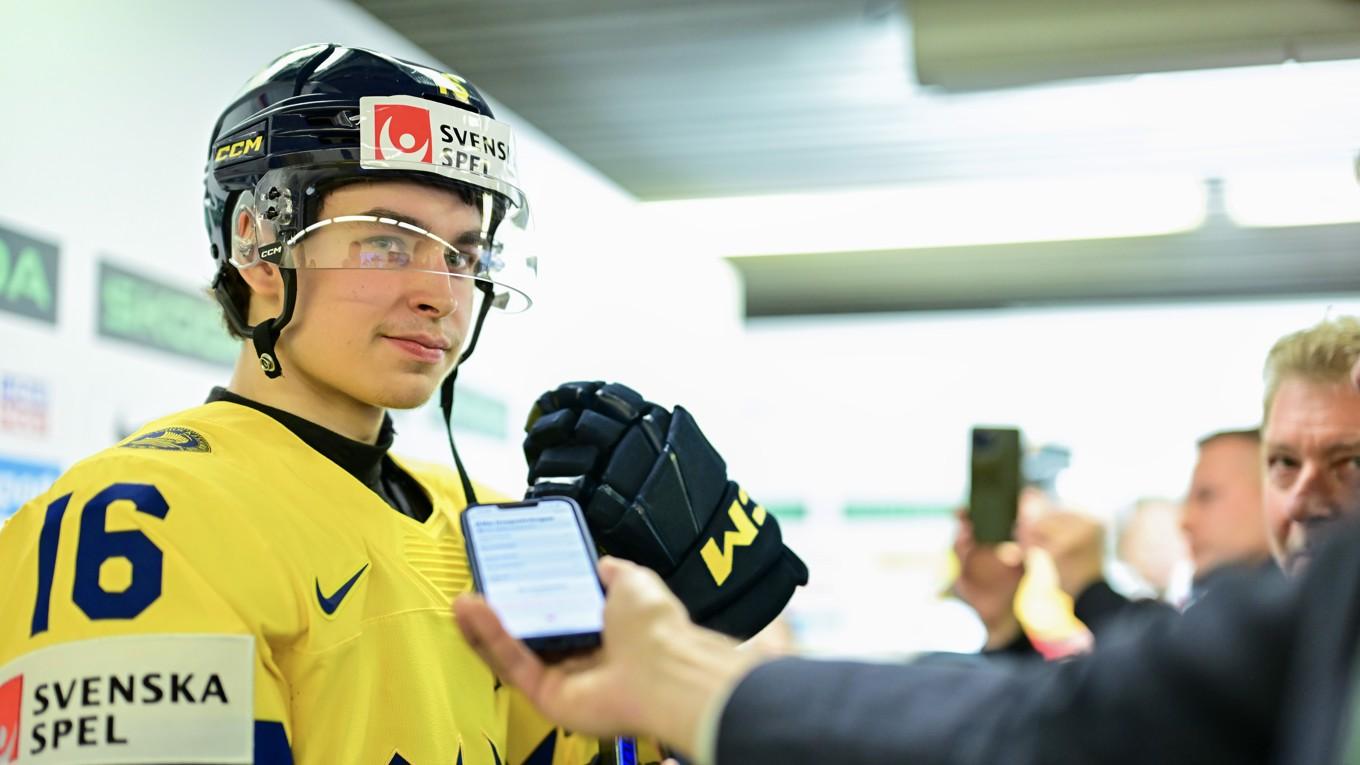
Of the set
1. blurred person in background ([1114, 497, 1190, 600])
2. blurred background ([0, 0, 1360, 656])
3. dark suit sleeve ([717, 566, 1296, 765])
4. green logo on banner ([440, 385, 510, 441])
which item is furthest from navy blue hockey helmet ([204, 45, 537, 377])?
blurred person in background ([1114, 497, 1190, 600])

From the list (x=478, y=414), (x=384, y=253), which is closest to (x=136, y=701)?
(x=384, y=253)

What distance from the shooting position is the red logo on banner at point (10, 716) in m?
1.50

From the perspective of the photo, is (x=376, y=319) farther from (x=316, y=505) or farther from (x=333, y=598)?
(x=333, y=598)

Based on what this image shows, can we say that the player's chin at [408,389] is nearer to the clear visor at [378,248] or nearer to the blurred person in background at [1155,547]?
the clear visor at [378,248]

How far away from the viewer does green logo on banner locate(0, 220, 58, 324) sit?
3471 mm

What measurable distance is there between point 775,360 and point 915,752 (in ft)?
33.2

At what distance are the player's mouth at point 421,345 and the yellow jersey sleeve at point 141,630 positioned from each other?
39 centimetres

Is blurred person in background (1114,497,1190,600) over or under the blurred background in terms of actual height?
under

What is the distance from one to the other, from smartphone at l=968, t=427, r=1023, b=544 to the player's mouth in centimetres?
155

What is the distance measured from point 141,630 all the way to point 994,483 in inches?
85.7

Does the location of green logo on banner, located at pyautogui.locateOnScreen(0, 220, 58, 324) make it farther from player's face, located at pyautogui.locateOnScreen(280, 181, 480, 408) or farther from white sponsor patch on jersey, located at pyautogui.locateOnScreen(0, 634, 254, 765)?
white sponsor patch on jersey, located at pyautogui.locateOnScreen(0, 634, 254, 765)

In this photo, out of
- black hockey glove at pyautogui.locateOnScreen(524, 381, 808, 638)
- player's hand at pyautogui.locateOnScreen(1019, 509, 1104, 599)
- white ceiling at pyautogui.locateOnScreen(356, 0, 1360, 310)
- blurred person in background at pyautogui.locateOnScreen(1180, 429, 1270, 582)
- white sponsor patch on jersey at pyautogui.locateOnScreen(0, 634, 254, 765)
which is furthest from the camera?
white ceiling at pyautogui.locateOnScreen(356, 0, 1360, 310)

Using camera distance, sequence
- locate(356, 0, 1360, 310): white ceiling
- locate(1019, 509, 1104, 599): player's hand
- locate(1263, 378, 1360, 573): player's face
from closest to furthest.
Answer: locate(1263, 378, 1360, 573): player's face, locate(1019, 509, 1104, 599): player's hand, locate(356, 0, 1360, 310): white ceiling

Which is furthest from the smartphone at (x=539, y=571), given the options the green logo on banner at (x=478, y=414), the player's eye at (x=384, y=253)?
the green logo on banner at (x=478, y=414)
